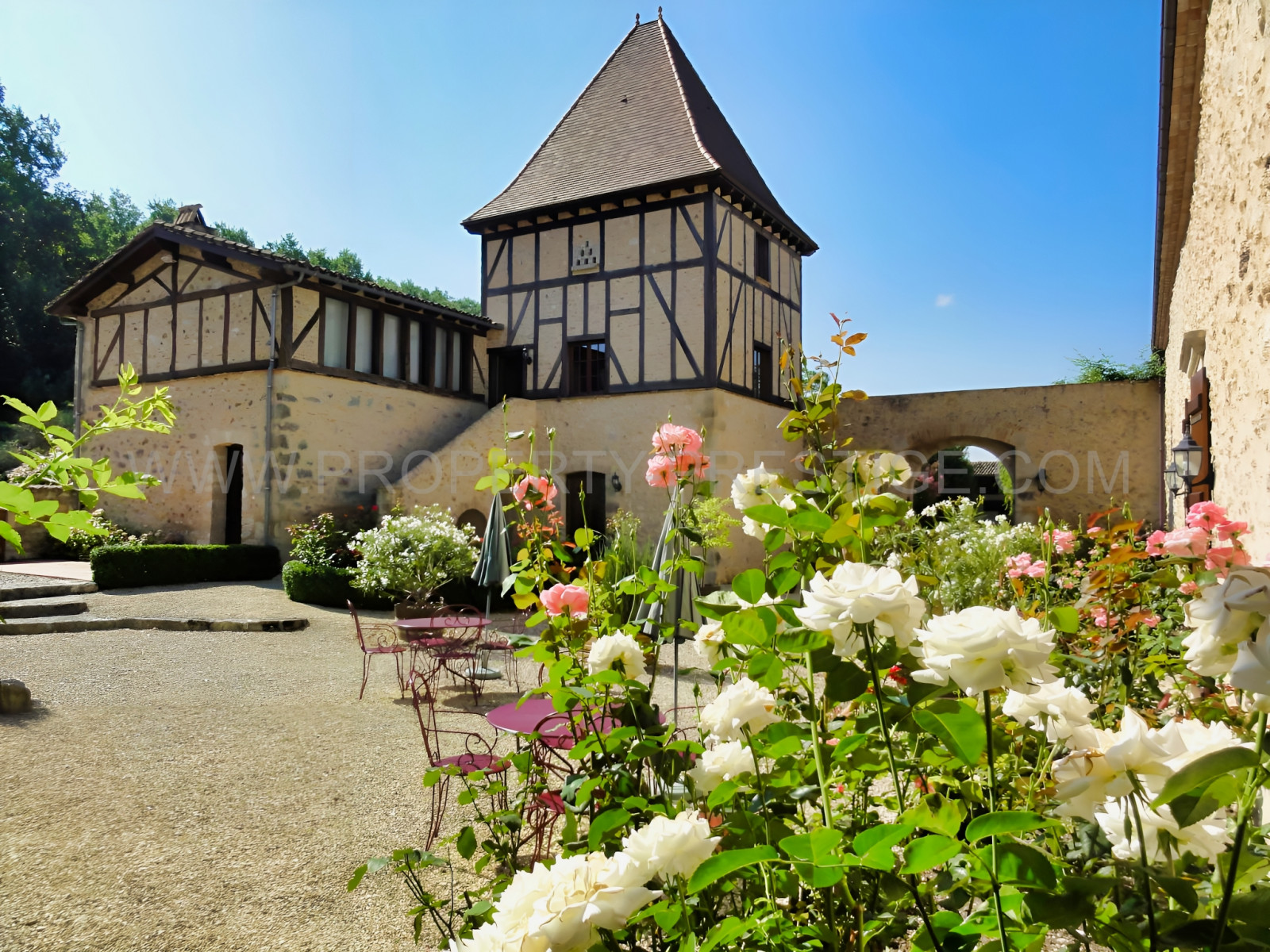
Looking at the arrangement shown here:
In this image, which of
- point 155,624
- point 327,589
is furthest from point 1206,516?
point 327,589

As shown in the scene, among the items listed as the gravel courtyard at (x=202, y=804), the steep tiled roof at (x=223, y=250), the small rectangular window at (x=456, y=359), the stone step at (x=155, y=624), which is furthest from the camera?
the small rectangular window at (x=456, y=359)

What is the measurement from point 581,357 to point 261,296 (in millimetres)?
4959

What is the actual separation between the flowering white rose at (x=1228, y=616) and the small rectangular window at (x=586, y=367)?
38.6 ft

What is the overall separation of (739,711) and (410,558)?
25.3 feet

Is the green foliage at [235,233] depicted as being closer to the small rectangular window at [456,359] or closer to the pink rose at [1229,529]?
the small rectangular window at [456,359]

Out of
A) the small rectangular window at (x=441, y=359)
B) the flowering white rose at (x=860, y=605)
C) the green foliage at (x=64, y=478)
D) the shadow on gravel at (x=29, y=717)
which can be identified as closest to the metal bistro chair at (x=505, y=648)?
the shadow on gravel at (x=29, y=717)

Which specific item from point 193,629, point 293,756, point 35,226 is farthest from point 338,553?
point 35,226

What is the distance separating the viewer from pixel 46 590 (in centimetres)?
879

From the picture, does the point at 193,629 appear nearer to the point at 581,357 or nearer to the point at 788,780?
the point at 581,357

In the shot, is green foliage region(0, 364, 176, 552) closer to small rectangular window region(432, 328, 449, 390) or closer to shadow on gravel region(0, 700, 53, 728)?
shadow on gravel region(0, 700, 53, 728)

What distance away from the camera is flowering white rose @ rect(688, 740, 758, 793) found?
1146 mm

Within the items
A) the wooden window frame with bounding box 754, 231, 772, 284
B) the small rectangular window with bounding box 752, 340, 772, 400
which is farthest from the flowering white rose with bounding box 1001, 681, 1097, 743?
the wooden window frame with bounding box 754, 231, 772, 284

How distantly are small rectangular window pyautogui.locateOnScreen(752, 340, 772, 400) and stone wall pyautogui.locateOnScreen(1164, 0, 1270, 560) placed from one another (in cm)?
845

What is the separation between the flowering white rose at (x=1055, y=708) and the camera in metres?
0.81
